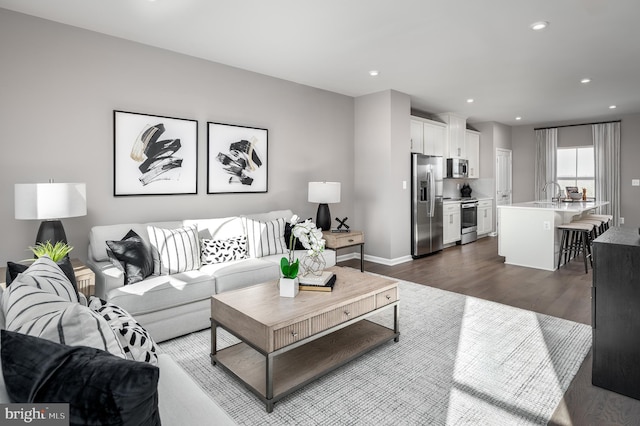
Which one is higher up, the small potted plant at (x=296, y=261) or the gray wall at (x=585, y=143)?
the gray wall at (x=585, y=143)

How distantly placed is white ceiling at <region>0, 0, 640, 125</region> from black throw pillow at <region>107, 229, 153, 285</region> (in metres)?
1.88

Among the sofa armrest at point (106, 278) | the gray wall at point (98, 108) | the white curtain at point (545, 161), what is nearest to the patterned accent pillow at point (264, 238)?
the gray wall at point (98, 108)

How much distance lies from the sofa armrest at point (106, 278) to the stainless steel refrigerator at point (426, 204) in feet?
14.2

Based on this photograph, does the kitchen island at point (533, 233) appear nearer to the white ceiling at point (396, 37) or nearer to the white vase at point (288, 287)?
the white ceiling at point (396, 37)

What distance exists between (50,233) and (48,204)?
0.24 metres

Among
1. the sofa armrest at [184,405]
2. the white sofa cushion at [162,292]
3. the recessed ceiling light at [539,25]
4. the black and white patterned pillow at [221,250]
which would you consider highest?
the recessed ceiling light at [539,25]

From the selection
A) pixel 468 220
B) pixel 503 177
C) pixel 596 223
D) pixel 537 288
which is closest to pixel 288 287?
pixel 537 288

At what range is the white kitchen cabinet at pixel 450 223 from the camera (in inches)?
265

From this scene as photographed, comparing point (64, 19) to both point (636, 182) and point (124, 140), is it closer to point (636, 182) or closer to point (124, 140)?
point (124, 140)

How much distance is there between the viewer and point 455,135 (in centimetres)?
731

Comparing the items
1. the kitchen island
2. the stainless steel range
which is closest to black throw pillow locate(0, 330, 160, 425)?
the kitchen island

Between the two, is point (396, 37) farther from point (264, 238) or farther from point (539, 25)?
point (264, 238)

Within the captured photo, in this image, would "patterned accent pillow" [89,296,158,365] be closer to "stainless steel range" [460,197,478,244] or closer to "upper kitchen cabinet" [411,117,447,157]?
"upper kitchen cabinet" [411,117,447,157]

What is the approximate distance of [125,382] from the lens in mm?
769
